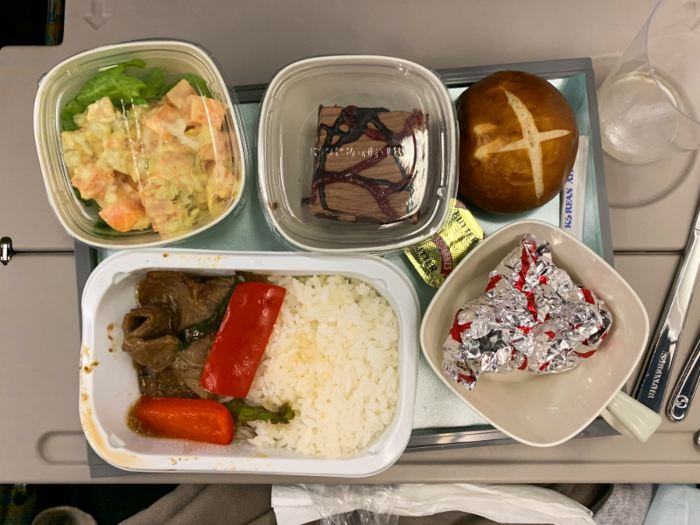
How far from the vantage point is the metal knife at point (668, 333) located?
1.26 metres

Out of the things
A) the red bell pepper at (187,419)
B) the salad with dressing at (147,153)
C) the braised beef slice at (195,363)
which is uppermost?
the salad with dressing at (147,153)

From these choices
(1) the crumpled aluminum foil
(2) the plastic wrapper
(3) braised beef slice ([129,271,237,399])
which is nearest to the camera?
(1) the crumpled aluminum foil

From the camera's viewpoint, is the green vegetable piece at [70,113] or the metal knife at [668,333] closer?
the green vegetable piece at [70,113]

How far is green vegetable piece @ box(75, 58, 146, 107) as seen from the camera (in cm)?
110

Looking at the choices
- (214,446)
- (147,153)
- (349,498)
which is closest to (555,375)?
(349,498)

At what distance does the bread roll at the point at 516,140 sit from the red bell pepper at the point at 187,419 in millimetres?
928

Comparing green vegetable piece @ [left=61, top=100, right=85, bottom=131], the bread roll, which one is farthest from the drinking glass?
green vegetable piece @ [left=61, top=100, right=85, bottom=131]

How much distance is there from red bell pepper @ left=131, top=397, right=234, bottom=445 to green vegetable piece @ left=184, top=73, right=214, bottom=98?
2.77ft

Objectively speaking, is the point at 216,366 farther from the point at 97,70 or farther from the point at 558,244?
the point at 558,244

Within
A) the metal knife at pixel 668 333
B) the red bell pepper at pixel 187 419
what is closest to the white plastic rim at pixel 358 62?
the red bell pepper at pixel 187 419

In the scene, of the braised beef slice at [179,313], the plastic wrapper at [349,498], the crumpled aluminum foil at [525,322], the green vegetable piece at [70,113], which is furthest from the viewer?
the plastic wrapper at [349,498]

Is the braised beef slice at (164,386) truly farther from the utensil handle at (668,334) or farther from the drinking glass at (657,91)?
the drinking glass at (657,91)

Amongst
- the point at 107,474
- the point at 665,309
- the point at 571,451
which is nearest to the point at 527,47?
the point at 665,309

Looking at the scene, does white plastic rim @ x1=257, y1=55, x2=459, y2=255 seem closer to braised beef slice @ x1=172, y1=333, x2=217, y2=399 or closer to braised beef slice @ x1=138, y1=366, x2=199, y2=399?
braised beef slice @ x1=172, y1=333, x2=217, y2=399
